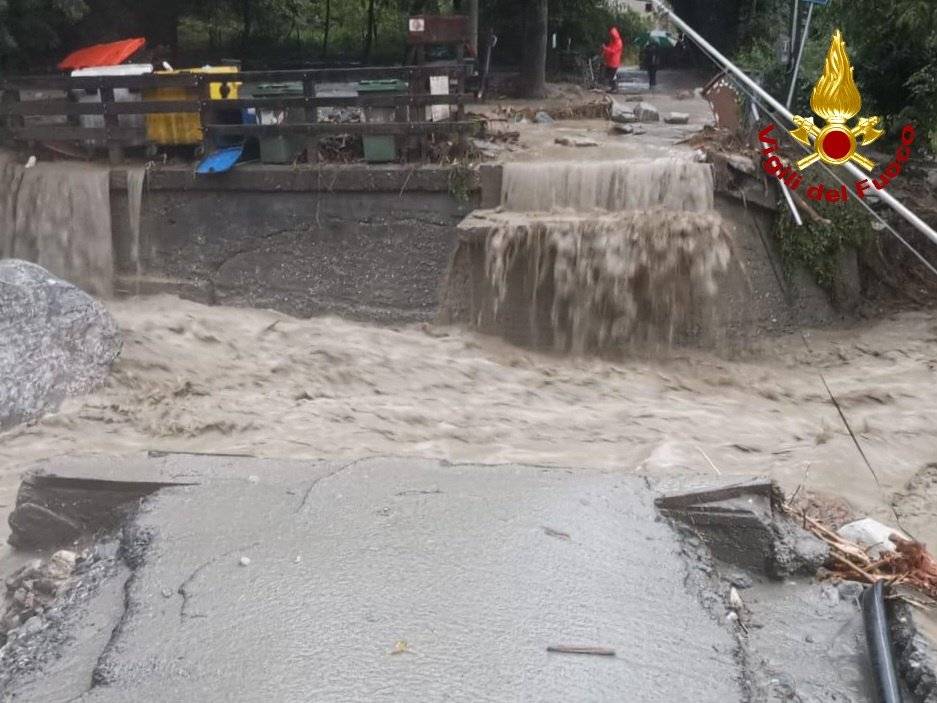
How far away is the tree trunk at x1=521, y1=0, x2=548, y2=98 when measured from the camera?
14.9 metres

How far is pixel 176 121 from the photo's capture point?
33.6 ft

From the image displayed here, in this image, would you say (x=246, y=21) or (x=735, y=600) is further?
(x=246, y=21)

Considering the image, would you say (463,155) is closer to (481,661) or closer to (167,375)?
(167,375)

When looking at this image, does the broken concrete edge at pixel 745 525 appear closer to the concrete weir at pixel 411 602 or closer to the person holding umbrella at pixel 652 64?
the concrete weir at pixel 411 602

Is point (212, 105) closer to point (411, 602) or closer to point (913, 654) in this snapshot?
point (411, 602)

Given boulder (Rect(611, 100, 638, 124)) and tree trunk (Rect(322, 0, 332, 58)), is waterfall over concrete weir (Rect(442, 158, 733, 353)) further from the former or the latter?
tree trunk (Rect(322, 0, 332, 58))

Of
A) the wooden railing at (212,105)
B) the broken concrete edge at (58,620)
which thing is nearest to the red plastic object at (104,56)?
the wooden railing at (212,105)

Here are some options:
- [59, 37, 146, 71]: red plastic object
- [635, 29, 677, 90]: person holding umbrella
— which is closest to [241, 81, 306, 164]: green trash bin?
[59, 37, 146, 71]: red plastic object

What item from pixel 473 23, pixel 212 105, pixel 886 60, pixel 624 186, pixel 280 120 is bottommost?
pixel 624 186

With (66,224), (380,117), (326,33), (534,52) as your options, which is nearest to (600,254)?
(380,117)

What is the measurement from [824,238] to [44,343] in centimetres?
708

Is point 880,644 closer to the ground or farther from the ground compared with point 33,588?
farther from the ground

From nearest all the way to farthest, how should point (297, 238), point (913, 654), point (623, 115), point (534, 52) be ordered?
point (913, 654) → point (297, 238) → point (623, 115) → point (534, 52)

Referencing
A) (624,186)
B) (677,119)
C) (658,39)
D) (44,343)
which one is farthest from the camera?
(658,39)
